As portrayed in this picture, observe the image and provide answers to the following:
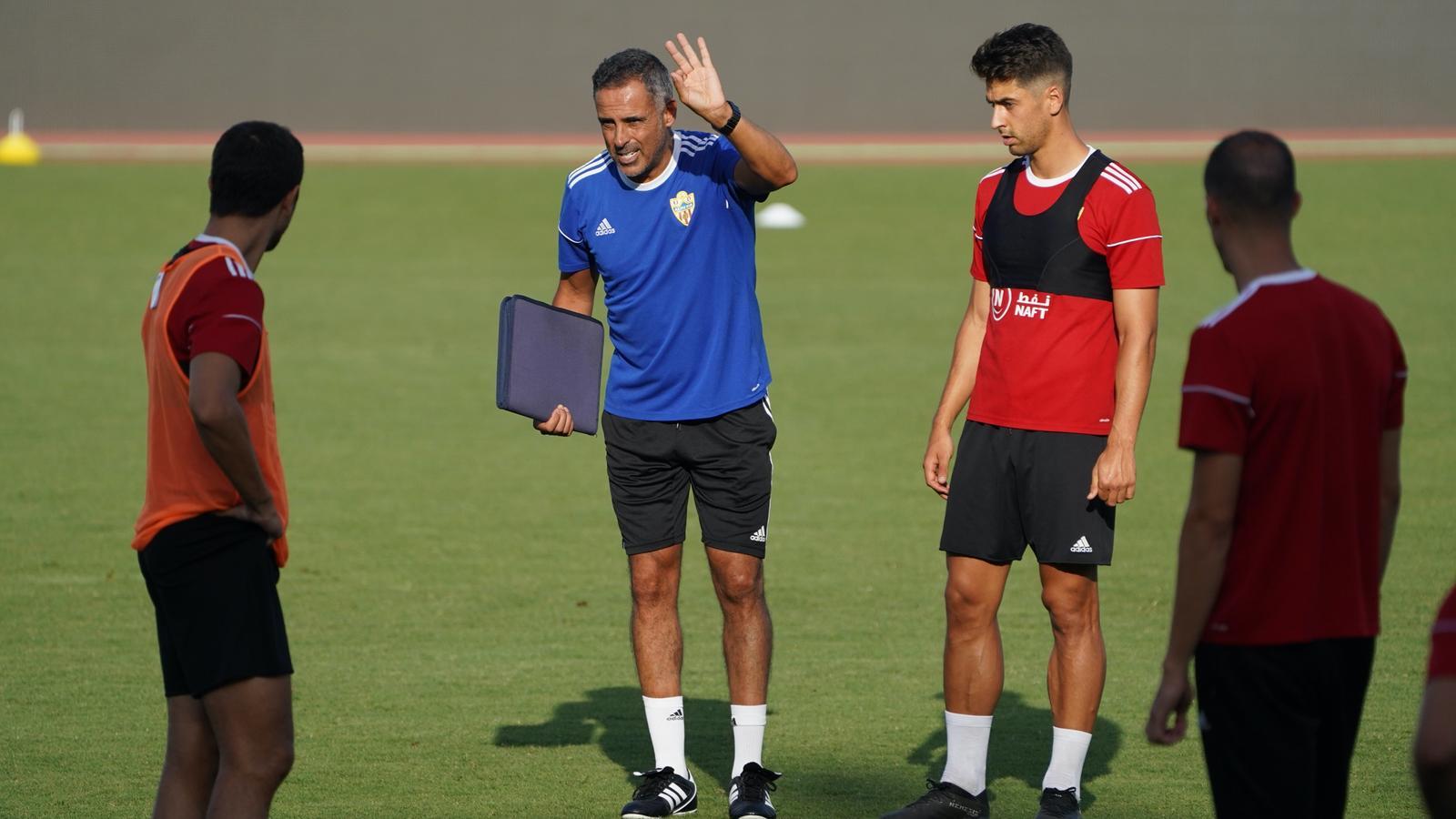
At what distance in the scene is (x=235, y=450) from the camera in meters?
3.47

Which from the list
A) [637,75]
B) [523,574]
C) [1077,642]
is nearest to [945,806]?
[1077,642]

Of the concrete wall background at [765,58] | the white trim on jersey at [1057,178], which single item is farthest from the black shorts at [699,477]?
the concrete wall background at [765,58]

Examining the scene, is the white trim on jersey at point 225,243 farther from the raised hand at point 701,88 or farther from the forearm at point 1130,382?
the forearm at point 1130,382

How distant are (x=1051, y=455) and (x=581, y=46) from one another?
3578 cm

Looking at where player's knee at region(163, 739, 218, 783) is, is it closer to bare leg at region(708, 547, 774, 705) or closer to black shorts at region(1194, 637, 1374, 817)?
bare leg at region(708, 547, 774, 705)

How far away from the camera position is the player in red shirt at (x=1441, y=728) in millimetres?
2297

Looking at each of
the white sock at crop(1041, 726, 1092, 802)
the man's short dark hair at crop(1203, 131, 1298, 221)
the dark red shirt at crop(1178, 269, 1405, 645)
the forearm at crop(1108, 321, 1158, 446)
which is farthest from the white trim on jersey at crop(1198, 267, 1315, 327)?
the white sock at crop(1041, 726, 1092, 802)

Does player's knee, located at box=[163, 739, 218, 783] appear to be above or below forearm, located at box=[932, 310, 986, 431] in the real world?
below

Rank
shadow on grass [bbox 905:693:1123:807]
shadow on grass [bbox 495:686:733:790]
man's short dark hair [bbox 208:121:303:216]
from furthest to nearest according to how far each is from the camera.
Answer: shadow on grass [bbox 495:686:733:790] < shadow on grass [bbox 905:693:1123:807] < man's short dark hair [bbox 208:121:303:216]

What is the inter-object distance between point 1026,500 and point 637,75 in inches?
67.4

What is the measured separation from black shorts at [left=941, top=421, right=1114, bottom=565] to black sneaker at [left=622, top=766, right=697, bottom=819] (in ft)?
3.62

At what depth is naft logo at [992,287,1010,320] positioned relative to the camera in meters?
4.79

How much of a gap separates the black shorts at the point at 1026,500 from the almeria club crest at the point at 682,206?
1.08m

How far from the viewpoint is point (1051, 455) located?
15.4 ft
